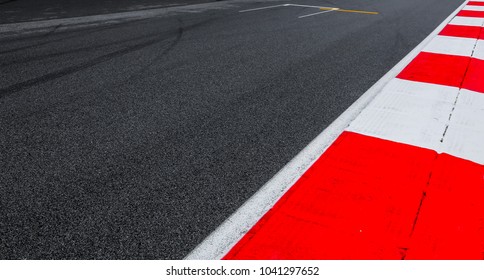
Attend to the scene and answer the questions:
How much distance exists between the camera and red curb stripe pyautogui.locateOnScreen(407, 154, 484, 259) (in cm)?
206

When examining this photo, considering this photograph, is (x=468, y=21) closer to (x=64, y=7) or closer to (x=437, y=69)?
(x=437, y=69)

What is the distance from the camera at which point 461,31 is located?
813 cm

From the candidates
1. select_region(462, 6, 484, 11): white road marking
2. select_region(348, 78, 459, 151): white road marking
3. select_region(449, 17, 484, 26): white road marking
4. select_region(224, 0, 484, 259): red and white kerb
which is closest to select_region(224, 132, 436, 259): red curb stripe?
select_region(224, 0, 484, 259): red and white kerb

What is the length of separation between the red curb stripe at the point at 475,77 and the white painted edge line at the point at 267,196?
156cm

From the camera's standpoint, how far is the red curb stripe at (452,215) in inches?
81.2

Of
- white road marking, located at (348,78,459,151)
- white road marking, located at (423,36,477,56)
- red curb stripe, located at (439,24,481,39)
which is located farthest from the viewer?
red curb stripe, located at (439,24,481,39)

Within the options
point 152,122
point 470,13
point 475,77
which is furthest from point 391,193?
point 470,13

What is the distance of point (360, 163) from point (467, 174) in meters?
0.73

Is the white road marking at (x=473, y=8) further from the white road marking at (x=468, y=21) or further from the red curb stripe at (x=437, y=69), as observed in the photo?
the red curb stripe at (x=437, y=69)

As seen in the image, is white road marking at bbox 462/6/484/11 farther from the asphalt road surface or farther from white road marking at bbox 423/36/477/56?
the asphalt road surface

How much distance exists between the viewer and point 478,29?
8.43 meters

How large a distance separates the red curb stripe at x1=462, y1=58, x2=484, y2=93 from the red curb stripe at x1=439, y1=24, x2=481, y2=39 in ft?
7.19

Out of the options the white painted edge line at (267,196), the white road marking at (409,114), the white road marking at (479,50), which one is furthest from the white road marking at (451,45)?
the white painted edge line at (267,196)
